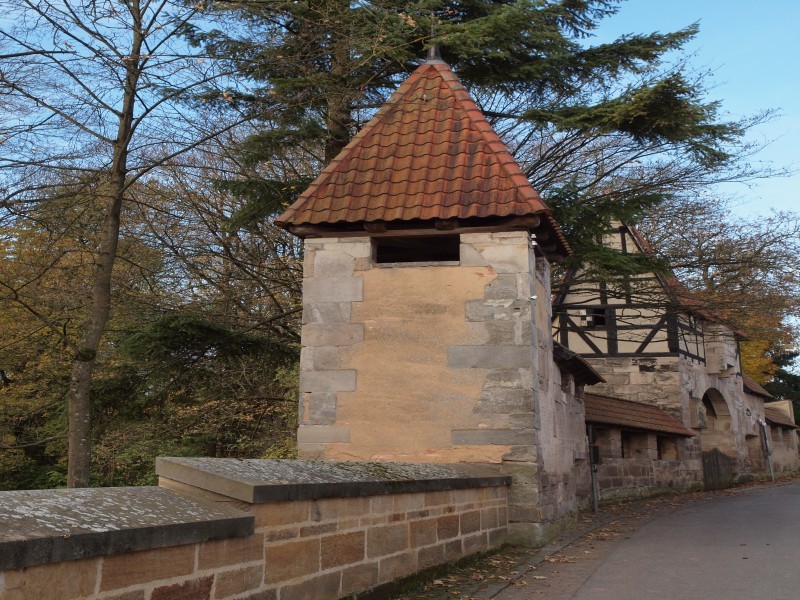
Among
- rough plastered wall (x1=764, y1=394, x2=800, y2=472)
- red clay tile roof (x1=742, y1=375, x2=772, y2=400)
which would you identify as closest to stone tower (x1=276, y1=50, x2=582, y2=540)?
red clay tile roof (x1=742, y1=375, x2=772, y2=400)

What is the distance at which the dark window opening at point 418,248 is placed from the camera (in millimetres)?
10211

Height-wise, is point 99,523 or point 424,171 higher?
point 424,171

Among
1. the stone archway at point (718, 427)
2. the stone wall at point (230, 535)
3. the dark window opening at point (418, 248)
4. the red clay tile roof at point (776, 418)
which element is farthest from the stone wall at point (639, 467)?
the red clay tile roof at point (776, 418)

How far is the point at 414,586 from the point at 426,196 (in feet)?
15.7

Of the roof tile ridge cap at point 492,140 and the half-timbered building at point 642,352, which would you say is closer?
the roof tile ridge cap at point 492,140

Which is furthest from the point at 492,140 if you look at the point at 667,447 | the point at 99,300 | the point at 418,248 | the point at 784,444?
the point at 784,444

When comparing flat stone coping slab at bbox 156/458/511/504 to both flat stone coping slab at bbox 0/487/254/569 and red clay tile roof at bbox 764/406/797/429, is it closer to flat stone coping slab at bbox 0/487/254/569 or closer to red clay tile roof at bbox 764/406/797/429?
flat stone coping slab at bbox 0/487/254/569

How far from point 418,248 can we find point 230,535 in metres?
7.27

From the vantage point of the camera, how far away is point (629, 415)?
18.9 meters

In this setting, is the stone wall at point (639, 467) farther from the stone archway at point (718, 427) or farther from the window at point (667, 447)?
the stone archway at point (718, 427)

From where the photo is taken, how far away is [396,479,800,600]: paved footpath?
6340mm

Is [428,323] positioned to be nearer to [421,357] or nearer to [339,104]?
[421,357]

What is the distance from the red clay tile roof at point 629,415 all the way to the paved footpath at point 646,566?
3.79 metres

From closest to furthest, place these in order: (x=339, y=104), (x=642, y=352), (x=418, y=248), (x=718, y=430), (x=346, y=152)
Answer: (x=346, y=152) < (x=418, y=248) < (x=339, y=104) < (x=642, y=352) < (x=718, y=430)
